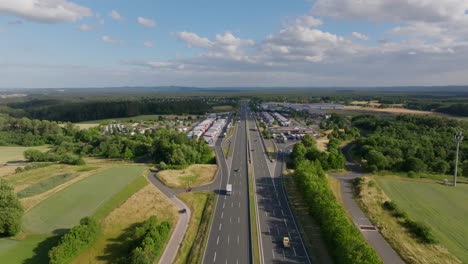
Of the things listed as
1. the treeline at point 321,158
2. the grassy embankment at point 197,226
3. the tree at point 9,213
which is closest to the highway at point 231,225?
the grassy embankment at point 197,226

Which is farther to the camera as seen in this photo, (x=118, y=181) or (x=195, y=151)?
(x=195, y=151)

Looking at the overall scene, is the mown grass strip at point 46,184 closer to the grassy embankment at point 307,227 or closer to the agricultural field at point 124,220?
the agricultural field at point 124,220

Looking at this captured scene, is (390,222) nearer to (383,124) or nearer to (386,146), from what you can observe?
(386,146)

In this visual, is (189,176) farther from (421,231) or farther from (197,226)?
(421,231)

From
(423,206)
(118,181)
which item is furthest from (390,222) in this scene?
(118,181)

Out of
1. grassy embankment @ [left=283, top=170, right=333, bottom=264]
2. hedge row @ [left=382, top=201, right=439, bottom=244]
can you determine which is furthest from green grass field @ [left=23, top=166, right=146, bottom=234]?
hedge row @ [left=382, top=201, right=439, bottom=244]

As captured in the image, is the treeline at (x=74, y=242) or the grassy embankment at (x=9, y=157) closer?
the treeline at (x=74, y=242)
